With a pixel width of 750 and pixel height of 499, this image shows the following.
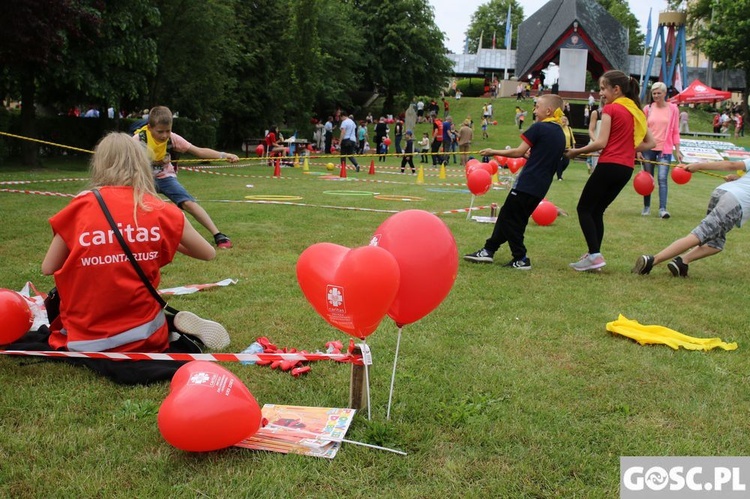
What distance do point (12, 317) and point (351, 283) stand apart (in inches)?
90.3

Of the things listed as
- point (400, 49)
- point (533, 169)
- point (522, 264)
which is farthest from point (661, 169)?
point (400, 49)

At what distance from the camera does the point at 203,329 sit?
13.8 feet

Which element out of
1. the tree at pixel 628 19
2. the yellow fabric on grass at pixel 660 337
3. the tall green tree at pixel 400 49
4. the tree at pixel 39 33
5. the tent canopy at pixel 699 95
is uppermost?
the tree at pixel 628 19

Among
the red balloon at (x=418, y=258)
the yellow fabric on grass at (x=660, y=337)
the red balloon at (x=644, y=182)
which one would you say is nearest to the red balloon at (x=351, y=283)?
the red balloon at (x=418, y=258)

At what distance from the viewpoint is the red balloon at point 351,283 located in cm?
296

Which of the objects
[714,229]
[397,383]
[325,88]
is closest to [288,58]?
[325,88]

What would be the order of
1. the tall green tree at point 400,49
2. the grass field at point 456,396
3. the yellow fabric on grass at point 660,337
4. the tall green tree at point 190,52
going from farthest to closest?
1. the tall green tree at point 400,49
2. the tall green tree at point 190,52
3. the yellow fabric on grass at point 660,337
4. the grass field at point 456,396

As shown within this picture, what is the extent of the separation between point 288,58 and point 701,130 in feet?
105

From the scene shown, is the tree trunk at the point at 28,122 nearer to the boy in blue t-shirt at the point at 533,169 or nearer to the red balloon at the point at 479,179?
the red balloon at the point at 479,179

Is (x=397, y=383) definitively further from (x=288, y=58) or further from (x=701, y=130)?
(x=701, y=130)

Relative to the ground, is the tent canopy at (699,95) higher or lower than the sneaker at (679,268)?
higher

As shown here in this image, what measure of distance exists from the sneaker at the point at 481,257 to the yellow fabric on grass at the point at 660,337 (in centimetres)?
242

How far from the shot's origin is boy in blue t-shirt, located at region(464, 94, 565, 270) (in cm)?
691

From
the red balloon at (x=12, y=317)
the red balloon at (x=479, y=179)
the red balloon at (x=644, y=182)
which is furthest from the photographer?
the red balloon at (x=644, y=182)
